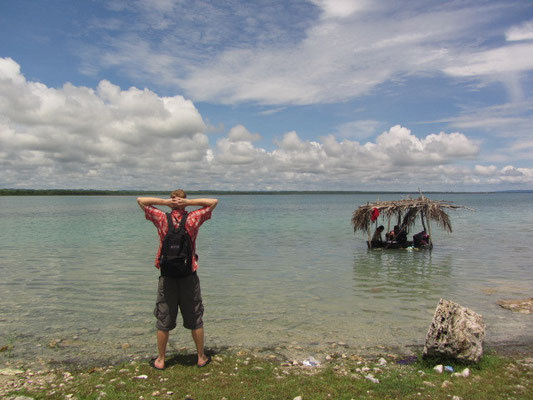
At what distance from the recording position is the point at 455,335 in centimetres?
569

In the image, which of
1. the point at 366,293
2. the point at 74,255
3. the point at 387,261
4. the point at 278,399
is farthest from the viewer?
the point at 74,255

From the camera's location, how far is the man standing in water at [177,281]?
5352 millimetres

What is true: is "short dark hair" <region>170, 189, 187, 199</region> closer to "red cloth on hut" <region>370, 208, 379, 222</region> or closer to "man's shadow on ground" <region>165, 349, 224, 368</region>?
"man's shadow on ground" <region>165, 349, 224, 368</region>

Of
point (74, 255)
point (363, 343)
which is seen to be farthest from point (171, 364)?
point (74, 255)

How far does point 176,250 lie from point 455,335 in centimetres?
438

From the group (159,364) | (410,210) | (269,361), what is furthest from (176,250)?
(410,210)

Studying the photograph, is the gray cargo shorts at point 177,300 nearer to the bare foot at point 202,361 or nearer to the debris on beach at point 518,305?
the bare foot at point 202,361

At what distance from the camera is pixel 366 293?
11.0 m

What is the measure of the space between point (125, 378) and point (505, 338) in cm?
689

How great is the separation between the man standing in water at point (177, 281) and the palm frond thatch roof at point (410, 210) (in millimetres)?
16009

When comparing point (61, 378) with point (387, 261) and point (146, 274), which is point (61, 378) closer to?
point (146, 274)

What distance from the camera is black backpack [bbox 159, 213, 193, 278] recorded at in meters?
5.18

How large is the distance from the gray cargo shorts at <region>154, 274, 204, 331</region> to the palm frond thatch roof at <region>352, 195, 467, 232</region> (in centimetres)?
1603

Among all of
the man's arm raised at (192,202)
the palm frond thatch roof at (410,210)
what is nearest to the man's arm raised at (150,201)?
the man's arm raised at (192,202)
